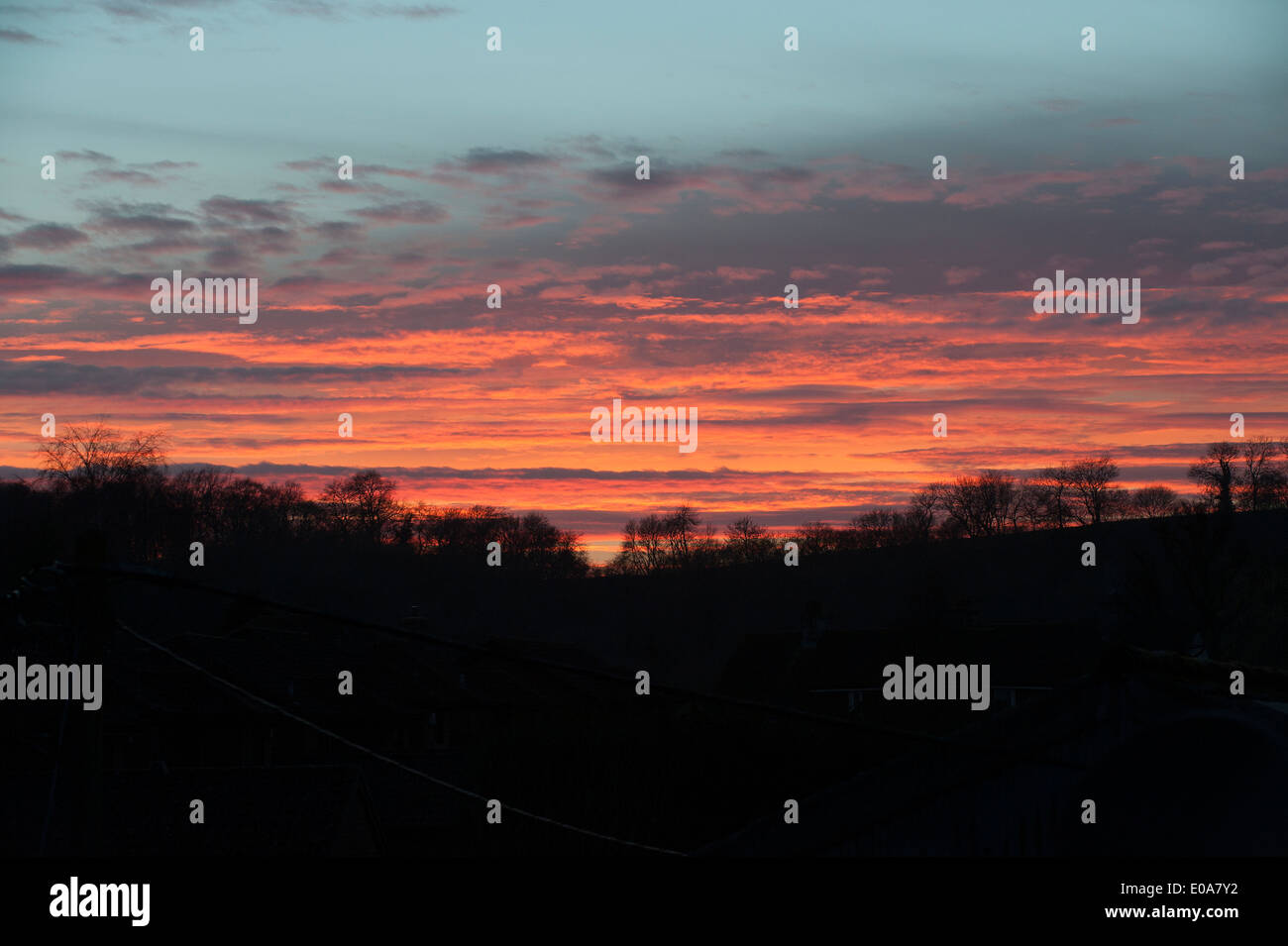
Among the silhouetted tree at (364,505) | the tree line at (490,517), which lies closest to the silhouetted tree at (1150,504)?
the tree line at (490,517)

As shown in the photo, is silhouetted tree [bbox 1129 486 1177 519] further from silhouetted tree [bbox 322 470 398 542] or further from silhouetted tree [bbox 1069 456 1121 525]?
silhouetted tree [bbox 322 470 398 542]

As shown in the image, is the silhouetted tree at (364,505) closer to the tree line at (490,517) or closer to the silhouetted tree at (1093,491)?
the tree line at (490,517)

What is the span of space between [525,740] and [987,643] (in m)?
29.9

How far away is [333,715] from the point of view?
43438mm

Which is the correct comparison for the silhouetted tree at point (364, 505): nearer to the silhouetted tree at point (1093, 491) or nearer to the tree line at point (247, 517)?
the tree line at point (247, 517)

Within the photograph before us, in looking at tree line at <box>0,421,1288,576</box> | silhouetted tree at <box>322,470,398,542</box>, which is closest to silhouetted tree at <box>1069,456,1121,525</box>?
tree line at <box>0,421,1288,576</box>

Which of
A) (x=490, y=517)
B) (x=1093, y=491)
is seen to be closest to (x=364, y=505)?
(x=490, y=517)

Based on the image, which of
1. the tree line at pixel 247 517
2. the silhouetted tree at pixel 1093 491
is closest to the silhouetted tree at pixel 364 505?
the tree line at pixel 247 517

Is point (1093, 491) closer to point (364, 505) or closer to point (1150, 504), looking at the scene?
point (1150, 504)

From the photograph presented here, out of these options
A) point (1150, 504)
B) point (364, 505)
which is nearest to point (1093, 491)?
point (1150, 504)

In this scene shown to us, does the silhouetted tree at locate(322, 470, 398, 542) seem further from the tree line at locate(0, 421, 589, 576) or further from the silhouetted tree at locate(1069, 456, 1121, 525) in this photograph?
the silhouetted tree at locate(1069, 456, 1121, 525)

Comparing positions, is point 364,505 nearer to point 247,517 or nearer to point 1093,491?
point 247,517

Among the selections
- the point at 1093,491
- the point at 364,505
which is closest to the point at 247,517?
the point at 364,505

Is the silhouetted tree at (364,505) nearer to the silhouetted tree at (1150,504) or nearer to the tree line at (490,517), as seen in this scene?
the tree line at (490,517)
